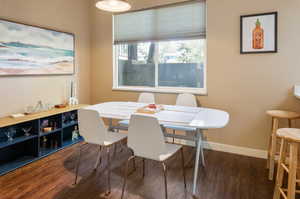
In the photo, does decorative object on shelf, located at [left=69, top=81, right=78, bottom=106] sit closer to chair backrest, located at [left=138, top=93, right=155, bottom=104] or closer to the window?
the window

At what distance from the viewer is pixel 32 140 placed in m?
2.98

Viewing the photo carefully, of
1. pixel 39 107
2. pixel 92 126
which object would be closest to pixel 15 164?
pixel 39 107

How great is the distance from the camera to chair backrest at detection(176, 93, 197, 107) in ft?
10.4

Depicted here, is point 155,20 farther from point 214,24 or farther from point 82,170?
point 82,170

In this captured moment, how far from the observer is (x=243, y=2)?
296 cm

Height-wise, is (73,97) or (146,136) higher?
(73,97)

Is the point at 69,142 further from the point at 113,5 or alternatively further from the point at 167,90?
the point at 113,5

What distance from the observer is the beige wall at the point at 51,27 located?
2879mm

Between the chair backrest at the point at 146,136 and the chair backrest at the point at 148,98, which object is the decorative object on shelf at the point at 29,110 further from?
the chair backrest at the point at 146,136

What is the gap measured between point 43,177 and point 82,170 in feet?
1.46

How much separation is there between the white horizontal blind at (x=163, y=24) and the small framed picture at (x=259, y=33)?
0.62 metres

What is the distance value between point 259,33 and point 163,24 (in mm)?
1519

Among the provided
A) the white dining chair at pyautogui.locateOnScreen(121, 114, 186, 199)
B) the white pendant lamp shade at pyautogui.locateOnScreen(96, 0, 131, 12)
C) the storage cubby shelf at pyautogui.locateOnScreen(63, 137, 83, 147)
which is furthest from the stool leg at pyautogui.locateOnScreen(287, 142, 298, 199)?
the storage cubby shelf at pyautogui.locateOnScreen(63, 137, 83, 147)

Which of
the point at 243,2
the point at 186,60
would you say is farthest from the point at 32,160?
the point at 243,2
